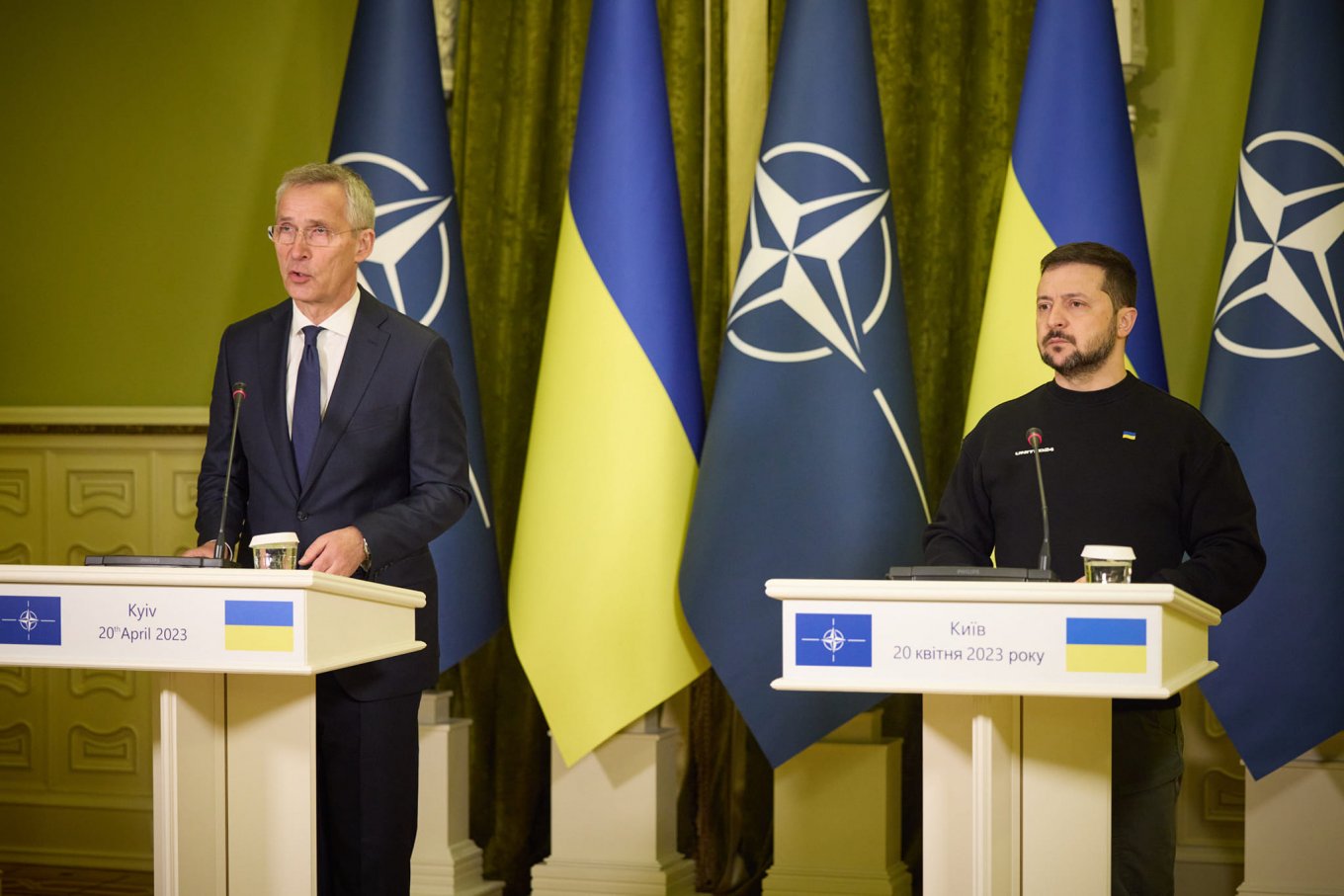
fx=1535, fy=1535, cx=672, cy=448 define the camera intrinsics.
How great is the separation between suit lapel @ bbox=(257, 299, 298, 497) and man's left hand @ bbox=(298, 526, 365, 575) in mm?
240

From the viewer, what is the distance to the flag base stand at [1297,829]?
3.76 metres

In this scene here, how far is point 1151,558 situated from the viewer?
108 inches

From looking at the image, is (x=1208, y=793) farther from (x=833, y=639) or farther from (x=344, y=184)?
(x=344, y=184)

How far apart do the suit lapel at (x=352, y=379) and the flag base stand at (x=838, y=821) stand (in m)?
1.95

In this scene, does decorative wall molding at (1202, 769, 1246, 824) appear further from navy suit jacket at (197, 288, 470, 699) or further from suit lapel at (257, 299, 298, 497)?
suit lapel at (257, 299, 298, 497)

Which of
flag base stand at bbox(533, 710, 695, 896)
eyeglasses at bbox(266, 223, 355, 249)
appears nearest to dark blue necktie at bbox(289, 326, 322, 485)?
eyeglasses at bbox(266, 223, 355, 249)

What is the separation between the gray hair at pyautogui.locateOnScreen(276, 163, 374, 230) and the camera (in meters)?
2.70

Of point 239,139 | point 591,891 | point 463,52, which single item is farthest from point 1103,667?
point 239,139

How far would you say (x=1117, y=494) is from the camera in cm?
276

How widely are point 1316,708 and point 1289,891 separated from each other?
→ 0.52 m

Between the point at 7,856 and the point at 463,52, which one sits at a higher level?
the point at 463,52

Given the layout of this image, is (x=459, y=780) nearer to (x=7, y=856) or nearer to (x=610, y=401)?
(x=610, y=401)

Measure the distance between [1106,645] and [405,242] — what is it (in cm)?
263

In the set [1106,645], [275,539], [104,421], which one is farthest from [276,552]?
[104,421]
